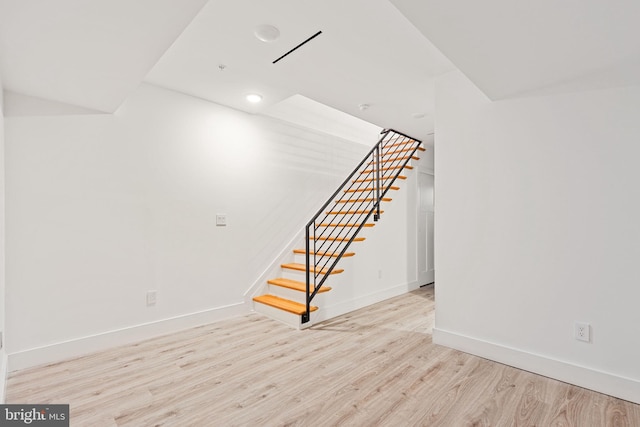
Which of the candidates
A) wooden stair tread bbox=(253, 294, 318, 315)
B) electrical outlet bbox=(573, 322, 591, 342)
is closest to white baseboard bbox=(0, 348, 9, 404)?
wooden stair tread bbox=(253, 294, 318, 315)

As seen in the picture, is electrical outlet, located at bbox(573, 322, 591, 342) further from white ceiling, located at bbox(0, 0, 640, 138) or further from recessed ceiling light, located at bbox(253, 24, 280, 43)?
recessed ceiling light, located at bbox(253, 24, 280, 43)

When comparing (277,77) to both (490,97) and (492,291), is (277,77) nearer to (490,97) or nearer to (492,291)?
(490,97)

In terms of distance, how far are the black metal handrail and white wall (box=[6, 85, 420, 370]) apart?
499 millimetres

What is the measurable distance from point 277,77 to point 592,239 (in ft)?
9.08

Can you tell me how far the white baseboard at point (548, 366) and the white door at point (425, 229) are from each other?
2.57 m

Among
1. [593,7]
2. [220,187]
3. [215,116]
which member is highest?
[215,116]

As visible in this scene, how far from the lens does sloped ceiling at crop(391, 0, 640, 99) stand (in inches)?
A: 52.7

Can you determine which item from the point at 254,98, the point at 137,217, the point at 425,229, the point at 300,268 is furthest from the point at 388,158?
the point at 137,217

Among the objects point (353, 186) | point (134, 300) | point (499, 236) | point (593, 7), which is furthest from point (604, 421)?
point (353, 186)

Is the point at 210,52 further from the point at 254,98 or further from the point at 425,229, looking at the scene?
the point at 425,229

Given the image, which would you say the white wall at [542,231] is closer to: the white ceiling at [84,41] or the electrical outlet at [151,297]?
the white ceiling at [84,41]

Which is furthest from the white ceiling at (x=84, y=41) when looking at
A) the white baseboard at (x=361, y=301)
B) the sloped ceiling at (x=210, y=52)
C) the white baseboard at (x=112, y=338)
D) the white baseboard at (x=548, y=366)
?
the white baseboard at (x=548, y=366)

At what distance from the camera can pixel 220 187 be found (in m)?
3.57

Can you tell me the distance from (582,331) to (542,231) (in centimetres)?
71
